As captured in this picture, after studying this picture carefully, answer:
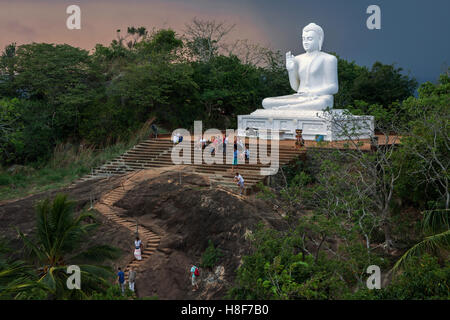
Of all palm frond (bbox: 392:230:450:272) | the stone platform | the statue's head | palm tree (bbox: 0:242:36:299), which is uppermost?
the statue's head

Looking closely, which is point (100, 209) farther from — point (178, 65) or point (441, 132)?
point (178, 65)

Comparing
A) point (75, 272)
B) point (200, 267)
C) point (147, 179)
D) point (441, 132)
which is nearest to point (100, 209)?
point (147, 179)

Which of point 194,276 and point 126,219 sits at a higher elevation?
point 126,219

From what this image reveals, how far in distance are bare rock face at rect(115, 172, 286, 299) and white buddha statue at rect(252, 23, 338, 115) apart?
8.46 metres

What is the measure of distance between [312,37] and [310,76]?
225cm

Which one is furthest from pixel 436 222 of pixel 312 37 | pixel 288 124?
pixel 312 37

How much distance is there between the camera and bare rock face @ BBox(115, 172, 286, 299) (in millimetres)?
13641

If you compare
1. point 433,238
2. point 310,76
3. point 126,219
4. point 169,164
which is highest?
point 310,76

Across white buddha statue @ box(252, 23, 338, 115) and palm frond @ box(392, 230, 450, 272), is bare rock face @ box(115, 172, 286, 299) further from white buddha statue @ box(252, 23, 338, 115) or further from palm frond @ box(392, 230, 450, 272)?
white buddha statue @ box(252, 23, 338, 115)

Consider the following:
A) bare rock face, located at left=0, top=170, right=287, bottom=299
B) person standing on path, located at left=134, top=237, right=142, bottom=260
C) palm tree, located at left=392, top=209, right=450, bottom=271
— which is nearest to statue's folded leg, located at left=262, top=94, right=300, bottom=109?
bare rock face, located at left=0, top=170, right=287, bottom=299

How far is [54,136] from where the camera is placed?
2938 centimetres

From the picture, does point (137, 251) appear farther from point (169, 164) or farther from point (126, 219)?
point (169, 164)

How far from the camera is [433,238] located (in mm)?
9617
